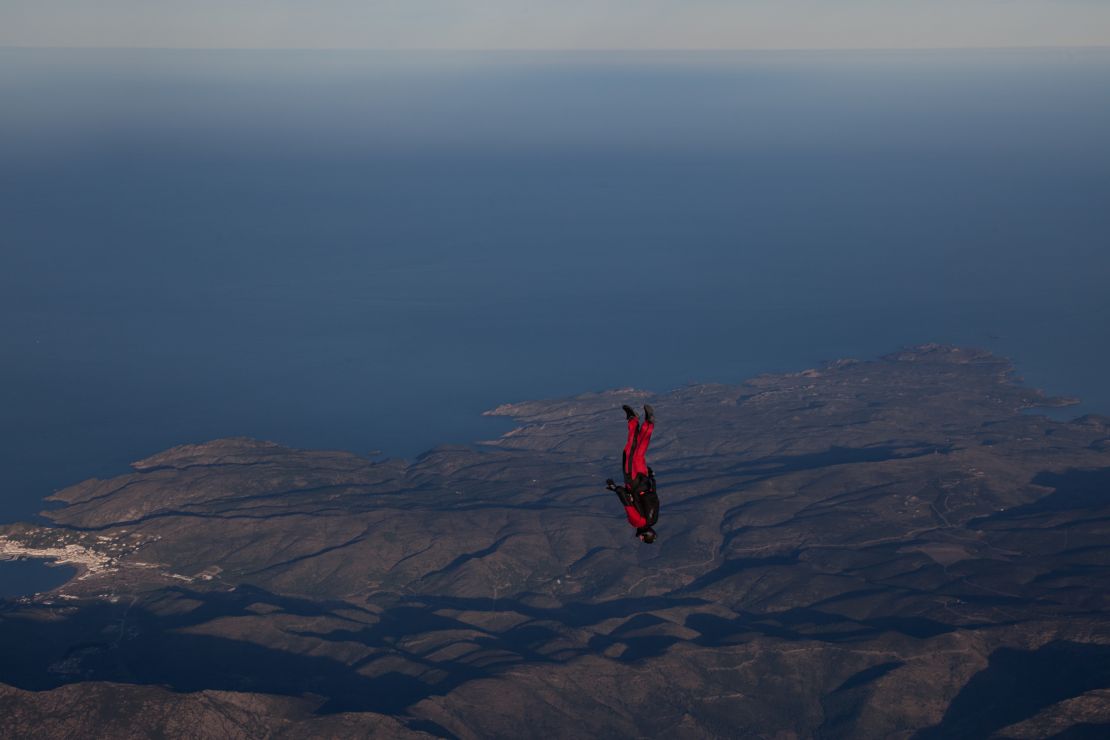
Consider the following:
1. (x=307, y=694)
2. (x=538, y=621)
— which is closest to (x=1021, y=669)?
(x=538, y=621)

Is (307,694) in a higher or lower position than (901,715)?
higher

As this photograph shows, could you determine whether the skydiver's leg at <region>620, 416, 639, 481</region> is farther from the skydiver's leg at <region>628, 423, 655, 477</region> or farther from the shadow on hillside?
the shadow on hillside

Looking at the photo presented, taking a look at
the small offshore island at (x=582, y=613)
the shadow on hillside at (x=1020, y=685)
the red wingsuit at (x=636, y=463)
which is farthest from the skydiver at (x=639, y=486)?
the shadow on hillside at (x=1020, y=685)

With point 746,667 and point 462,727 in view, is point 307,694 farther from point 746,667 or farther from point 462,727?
point 746,667

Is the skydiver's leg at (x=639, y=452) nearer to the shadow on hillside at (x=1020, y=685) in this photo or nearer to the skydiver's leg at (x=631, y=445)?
the skydiver's leg at (x=631, y=445)

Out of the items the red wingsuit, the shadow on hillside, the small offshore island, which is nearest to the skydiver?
the red wingsuit

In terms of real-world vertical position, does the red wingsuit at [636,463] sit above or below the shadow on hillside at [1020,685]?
above

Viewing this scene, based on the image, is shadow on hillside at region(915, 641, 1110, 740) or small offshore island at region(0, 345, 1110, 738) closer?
shadow on hillside at region(915, 641, 1110, 740)
